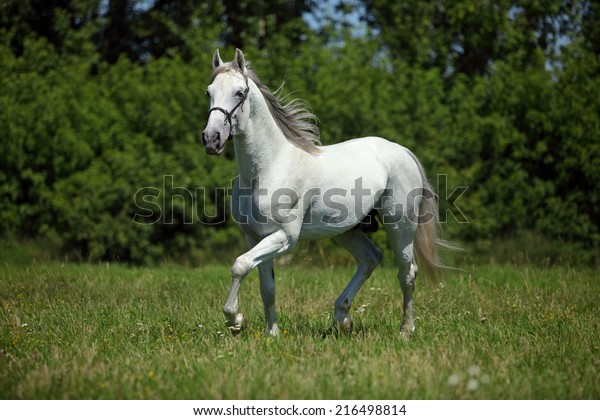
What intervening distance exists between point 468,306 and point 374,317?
1006mm

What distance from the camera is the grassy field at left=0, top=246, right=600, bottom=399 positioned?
4.32 meters

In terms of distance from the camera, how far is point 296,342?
5.48 meters

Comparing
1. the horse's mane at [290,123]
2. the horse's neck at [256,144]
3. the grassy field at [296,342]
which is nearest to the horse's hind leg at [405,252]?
the grassy field at [296,342]

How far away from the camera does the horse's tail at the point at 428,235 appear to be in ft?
23.1

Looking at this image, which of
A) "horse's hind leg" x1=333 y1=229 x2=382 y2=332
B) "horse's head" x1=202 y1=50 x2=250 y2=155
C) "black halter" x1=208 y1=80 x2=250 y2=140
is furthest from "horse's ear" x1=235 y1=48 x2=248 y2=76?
"horse's hind leg" x1=333 y1=229 x2=382 y2=332

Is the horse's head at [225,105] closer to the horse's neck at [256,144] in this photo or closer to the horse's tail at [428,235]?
the horse's neck at [256,144]

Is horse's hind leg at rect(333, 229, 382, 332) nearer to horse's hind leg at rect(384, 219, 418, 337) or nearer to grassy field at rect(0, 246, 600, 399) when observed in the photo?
horse's hind leg at rect(384, 219, 418, 337)

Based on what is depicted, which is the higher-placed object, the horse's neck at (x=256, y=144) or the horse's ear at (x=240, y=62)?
the horse's ear at (x=240, y=62)

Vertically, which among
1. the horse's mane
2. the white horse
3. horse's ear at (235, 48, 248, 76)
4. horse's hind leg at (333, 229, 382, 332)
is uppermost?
horse's ear at (235, 48, 248, 76)

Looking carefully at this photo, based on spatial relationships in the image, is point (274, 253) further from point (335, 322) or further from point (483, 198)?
point (483, 198)

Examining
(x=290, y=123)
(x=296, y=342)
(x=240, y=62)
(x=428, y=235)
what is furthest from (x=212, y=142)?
(x=428, y=235)

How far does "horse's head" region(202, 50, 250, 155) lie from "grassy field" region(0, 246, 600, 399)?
156cm

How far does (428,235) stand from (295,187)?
1932mm

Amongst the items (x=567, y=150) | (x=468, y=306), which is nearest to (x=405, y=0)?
(x=567, y=150)
